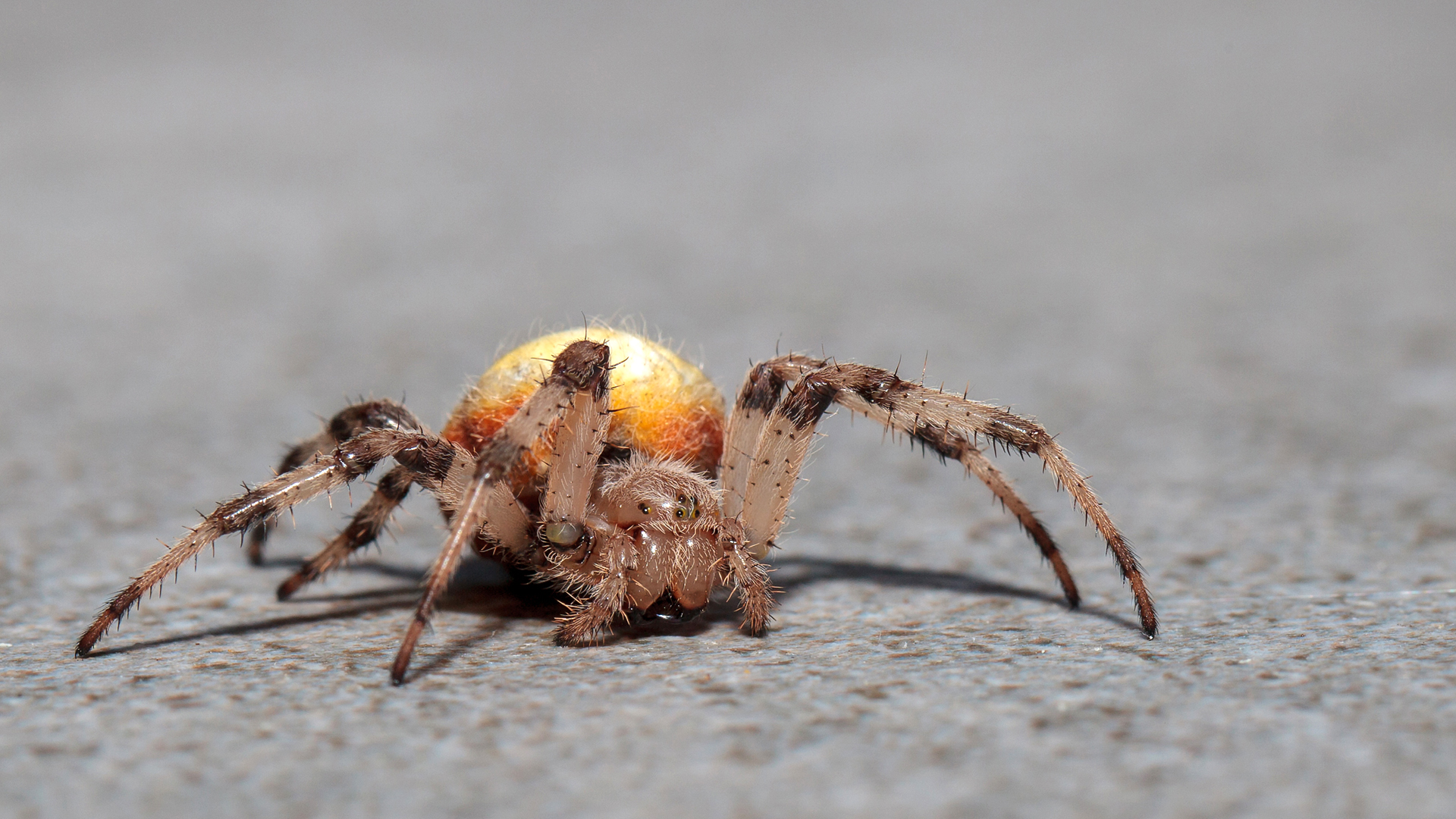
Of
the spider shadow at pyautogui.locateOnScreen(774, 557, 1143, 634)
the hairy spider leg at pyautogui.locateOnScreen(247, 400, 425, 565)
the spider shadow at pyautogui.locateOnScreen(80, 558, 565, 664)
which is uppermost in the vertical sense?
the hairy spider leg at pyautogui.locateOnScreen(247, 400, 425, 565)

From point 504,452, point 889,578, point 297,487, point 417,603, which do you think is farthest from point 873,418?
point 297,487

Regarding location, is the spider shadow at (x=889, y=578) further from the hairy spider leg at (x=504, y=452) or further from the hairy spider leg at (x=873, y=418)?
the hairy spider leg at (x=504, y=452)

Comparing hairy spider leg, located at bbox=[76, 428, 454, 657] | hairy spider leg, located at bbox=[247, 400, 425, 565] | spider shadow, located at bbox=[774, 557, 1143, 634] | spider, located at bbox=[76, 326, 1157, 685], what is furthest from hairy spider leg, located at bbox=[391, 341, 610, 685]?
spider shadow, located at bbox=[774, 557, 1143, 634]

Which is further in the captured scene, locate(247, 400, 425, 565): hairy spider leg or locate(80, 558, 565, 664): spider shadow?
locate(247, 400, 425, 565): hairy spider leg

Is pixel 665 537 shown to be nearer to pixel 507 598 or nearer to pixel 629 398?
pixel 629 398

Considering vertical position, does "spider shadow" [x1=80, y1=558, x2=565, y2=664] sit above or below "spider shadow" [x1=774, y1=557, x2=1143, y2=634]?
below

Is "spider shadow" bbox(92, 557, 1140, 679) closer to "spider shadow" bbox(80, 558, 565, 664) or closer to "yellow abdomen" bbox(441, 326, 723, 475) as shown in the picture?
"spider shadow" bbox(80, 558, 565, 664)

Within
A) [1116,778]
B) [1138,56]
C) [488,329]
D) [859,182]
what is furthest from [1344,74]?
[1116,778]
